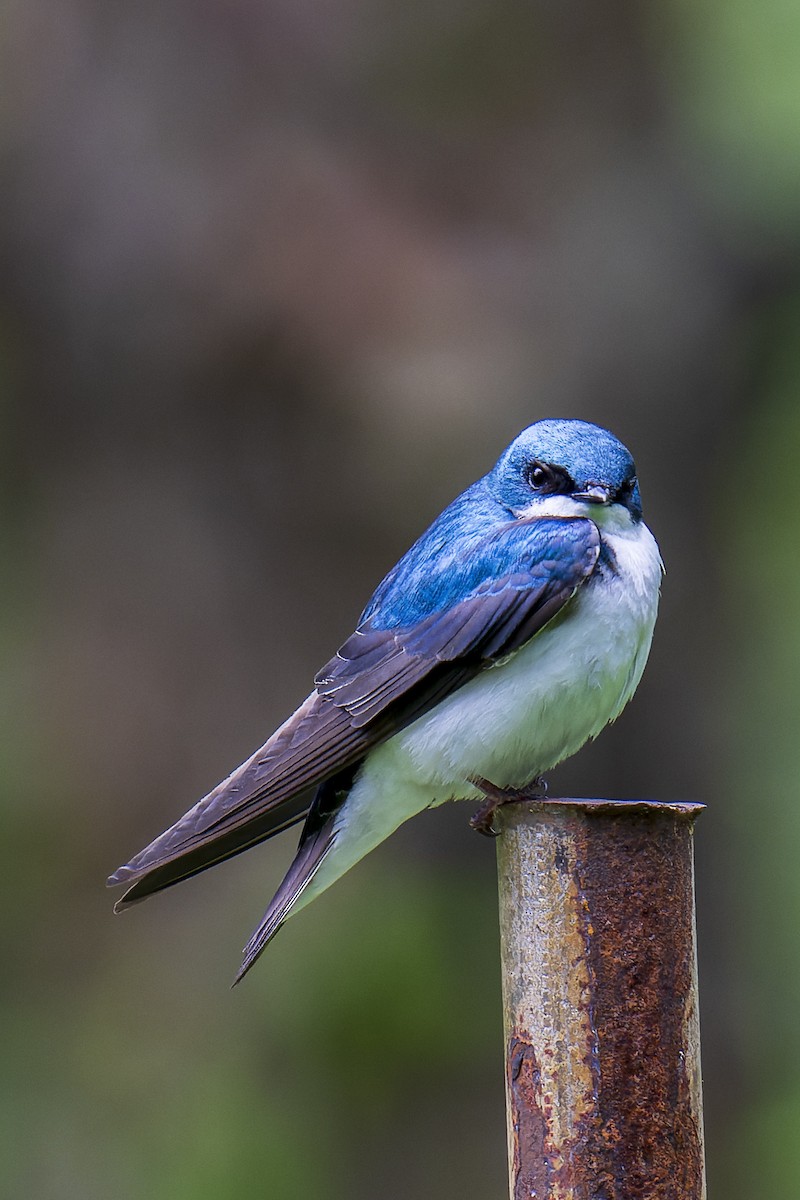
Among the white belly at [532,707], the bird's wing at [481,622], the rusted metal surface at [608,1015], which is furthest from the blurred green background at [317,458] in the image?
the rusted metal surface at [608,1015]

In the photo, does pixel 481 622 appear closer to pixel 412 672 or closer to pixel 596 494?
pixel 412 672

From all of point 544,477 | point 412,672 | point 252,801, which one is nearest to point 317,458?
point 544,477

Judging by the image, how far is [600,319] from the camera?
16.3 ft

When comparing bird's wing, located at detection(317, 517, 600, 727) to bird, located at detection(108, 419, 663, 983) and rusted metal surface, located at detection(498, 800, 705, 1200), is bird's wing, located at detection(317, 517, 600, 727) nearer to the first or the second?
bird, located at detection(108, 419, 663, 983)

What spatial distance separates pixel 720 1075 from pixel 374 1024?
1.33m

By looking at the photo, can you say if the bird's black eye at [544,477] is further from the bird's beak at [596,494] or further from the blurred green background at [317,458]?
the blurred green background at [317,458]

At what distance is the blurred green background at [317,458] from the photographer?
4.82m

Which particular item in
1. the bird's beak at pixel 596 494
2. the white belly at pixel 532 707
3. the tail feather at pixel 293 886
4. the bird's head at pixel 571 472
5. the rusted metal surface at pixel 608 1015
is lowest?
the rusted metal surface at pixel 608 1015

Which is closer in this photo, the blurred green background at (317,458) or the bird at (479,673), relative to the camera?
the bird at (479,673)

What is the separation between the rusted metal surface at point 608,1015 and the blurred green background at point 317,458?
271 cm

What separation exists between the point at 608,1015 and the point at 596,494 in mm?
1062

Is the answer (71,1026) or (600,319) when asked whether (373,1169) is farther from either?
(600,319)

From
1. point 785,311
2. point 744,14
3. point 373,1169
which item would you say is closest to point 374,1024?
point 373,1169

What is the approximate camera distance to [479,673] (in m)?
2.61
